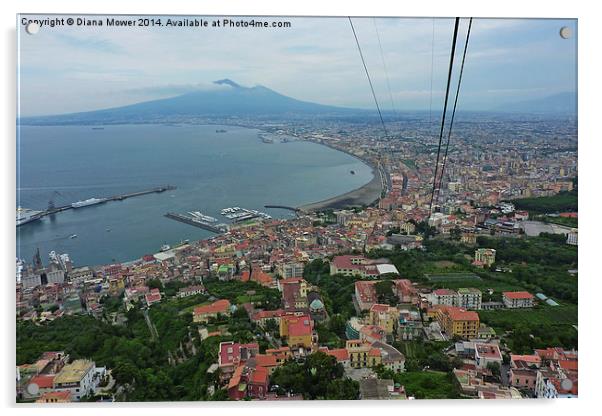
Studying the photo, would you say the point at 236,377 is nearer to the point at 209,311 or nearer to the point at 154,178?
the point at 209,311

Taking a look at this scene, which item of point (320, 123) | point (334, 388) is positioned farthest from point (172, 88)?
point (334, 388)

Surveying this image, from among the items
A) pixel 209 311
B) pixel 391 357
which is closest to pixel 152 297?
pixel 209 311

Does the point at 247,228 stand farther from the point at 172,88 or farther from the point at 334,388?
the point at 334,388

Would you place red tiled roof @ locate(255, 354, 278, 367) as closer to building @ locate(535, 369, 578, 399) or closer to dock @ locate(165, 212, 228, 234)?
building @ locate(535, 369, 578, 399)

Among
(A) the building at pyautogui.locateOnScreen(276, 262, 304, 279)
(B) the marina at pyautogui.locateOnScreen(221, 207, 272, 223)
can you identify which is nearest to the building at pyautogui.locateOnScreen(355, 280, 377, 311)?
(A) the building at pyautogui.locateOnScreen(276, 262, 304, 279)

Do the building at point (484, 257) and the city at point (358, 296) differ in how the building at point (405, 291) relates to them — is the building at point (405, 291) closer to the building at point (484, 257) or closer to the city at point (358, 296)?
the city at point (358, 296)
